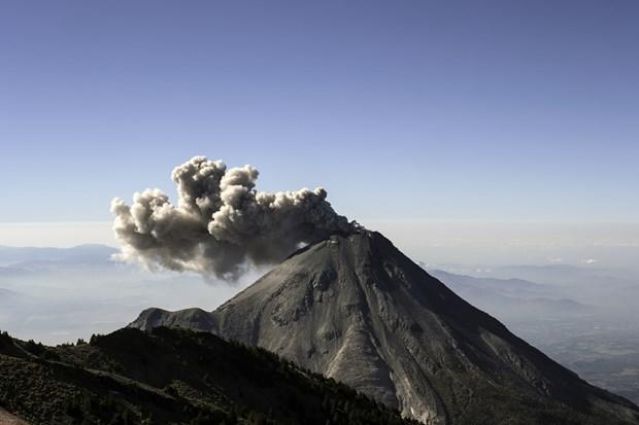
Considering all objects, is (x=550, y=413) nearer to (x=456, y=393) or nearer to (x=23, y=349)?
(x=456, y=393)

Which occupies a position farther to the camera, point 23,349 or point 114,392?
point 23,349

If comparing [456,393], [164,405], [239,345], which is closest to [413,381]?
[456,393]

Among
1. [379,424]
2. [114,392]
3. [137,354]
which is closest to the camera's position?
[114,392]

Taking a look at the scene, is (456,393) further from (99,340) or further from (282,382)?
(99,340)

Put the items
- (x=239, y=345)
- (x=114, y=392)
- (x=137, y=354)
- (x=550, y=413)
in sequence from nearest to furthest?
(x=114, y=392) < (x=137, y=354) < (x=239, y=345) < (x=550, y=413)

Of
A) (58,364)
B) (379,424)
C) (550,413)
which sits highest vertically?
(58,364)

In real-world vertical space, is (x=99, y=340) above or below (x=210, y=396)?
above

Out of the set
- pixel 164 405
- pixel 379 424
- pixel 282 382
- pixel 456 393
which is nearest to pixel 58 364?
pixel 164 405
